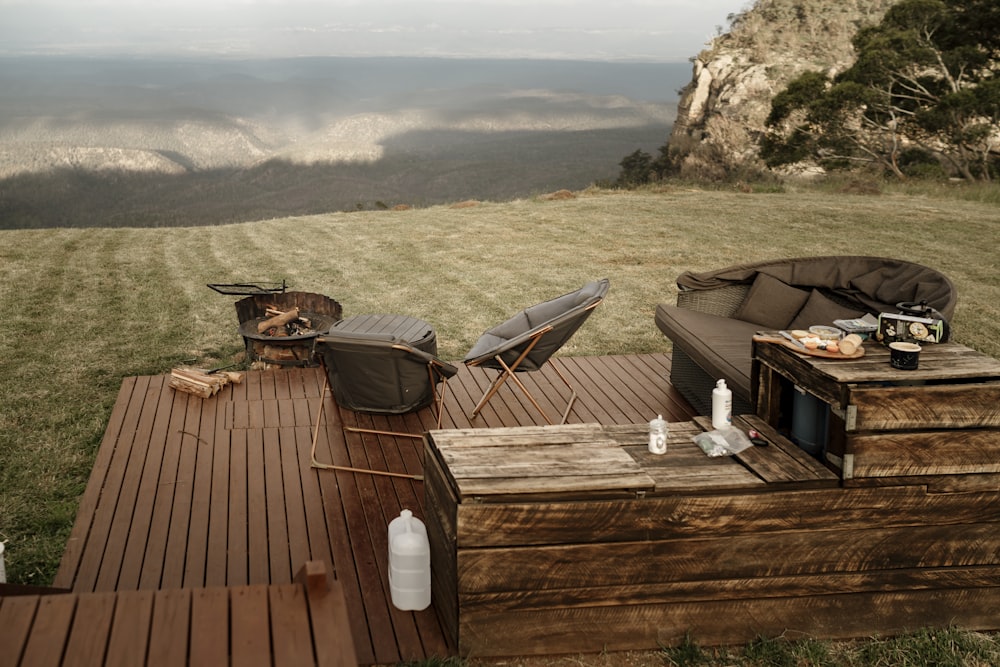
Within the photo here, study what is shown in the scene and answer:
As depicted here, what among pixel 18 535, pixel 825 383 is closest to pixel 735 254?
pixel 825 383

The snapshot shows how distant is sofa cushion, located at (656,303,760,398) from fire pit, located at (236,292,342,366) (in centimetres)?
219

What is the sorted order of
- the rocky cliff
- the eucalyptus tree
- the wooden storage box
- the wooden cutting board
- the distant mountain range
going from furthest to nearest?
the distant mountain range
the rocky cliff
the eucalyptus tree
the wooden cutting board
the wooden storage box

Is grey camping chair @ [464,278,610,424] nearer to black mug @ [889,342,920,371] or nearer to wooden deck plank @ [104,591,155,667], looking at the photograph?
black mug @ [889,342,920,371]

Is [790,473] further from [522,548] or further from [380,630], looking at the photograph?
[380,630]

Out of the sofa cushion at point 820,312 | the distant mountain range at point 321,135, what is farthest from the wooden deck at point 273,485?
the distant mountain range at point 321,135

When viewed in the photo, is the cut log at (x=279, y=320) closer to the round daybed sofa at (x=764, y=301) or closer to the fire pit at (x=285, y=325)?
the fire pit at (x=285, y=325)

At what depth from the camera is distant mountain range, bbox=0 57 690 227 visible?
127 ft

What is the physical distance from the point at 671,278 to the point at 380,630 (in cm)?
689

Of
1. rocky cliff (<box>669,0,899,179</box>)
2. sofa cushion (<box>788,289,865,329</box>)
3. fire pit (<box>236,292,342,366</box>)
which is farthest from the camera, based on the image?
rocky cliff (<box>669,0,899,179</box>)

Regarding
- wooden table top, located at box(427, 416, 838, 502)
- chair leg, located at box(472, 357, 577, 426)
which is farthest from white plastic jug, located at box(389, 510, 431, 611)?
chair leg, located at box(472, 357, 577, 426)

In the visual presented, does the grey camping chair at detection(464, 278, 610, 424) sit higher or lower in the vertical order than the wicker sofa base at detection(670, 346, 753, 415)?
higher

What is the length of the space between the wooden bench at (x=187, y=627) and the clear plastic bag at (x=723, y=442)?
134 cm

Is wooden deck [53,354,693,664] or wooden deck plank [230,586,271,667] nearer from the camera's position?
wooden deck plank [230,586,271,667]

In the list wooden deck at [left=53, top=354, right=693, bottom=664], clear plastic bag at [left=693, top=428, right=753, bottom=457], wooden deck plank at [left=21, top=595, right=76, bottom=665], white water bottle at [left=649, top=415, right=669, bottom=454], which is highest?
white water bottle at [left=649, top=415, right=669, bottom=454]
